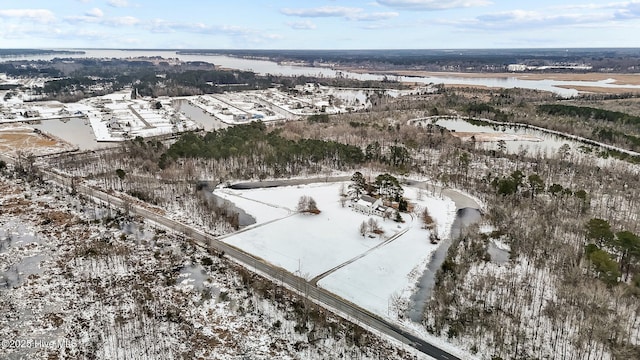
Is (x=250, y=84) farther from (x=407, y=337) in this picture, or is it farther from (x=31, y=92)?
(x=407, y=337)

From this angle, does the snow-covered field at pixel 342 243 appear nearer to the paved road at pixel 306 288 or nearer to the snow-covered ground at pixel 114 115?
the paved road at pixel 306 288

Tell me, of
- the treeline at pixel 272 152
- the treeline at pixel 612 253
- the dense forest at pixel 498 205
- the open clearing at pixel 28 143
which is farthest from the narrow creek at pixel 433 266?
the open clearing at pixel 28 143

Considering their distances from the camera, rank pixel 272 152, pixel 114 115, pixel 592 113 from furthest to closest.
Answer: pixel 114 115 → pixel 592 113 → pixel 272 152

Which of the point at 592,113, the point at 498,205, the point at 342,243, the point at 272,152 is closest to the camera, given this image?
the point at 342,243

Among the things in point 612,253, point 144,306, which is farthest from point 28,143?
point 612,253

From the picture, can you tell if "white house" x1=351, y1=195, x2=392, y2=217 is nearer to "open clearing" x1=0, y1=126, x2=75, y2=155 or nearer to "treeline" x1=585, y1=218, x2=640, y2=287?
"treeline" x1=585, y1=218, x2=640, y2=287

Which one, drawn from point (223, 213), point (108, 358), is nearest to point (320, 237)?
point (223, 213)

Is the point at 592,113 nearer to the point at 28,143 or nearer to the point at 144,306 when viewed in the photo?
the point at 144,306
